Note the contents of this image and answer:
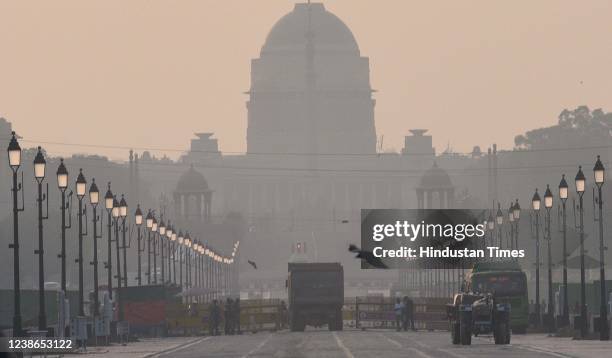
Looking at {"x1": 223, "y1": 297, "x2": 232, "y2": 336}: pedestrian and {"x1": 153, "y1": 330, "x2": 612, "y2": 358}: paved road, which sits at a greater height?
{"x1": 223, "y1": 297, "x2": 232, "y2": 336}: pedestrian

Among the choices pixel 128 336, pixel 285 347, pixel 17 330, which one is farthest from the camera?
pixel 128 336

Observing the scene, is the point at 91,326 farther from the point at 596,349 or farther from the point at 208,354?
the point at 596,349

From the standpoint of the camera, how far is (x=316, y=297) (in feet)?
364

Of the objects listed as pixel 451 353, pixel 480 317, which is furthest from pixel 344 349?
pixel 480 317

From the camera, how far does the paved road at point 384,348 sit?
2692 inches

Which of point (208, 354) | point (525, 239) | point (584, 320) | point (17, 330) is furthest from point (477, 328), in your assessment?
point (525, 239)

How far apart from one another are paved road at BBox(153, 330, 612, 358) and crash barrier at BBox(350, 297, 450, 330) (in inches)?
838

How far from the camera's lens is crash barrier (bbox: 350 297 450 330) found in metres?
114

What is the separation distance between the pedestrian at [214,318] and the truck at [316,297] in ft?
15.8

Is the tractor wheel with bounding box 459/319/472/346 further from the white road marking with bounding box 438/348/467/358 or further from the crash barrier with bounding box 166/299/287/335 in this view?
the crash barrier with bounding box 166/299/287/335

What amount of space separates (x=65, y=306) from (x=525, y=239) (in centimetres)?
11831

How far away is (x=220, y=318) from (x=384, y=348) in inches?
1361

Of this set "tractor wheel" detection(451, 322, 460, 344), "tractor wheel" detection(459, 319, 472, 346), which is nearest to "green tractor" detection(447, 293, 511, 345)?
"tractor wheel" detection(459, 319, 472, 346)

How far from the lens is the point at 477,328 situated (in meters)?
78.6
